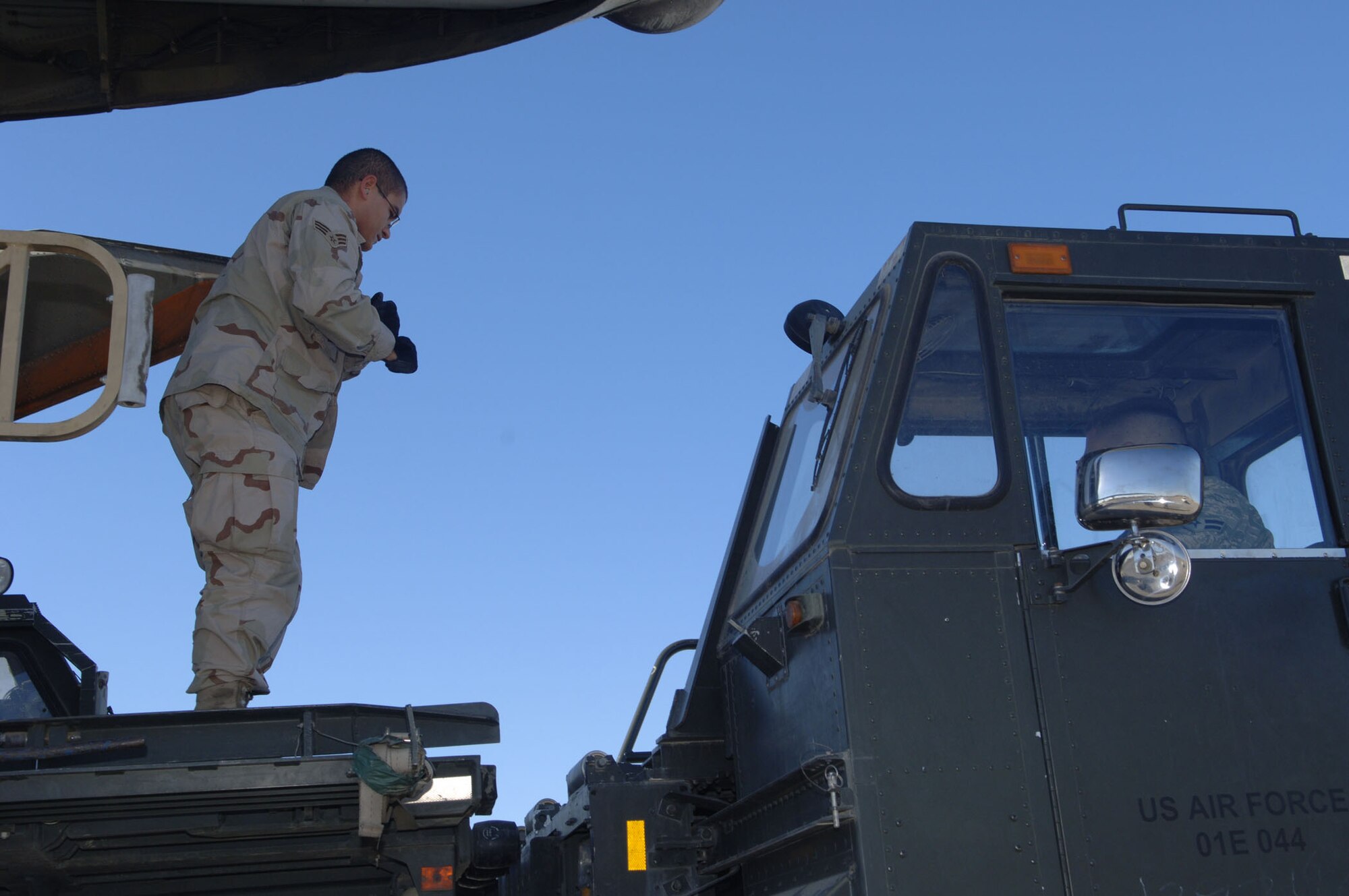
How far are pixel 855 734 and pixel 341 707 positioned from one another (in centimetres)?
122

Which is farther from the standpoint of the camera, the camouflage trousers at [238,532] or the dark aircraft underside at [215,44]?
the dark aircraft underside at [215,44]

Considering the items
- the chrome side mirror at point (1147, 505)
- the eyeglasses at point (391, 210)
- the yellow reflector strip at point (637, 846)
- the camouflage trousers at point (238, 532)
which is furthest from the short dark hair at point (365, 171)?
the chrome side mirror at point (1147, 505)

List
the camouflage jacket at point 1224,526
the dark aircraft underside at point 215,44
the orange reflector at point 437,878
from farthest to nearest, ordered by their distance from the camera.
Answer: the dark aircraft underside at point 215,44, the camouflage jacket at point 1224,526, the orange reflector at point 437,878

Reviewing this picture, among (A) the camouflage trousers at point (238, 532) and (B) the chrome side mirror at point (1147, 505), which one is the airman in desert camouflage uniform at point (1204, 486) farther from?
(A) the camouflage trousers at point (238, 532)

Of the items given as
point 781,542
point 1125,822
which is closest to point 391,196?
point 781,542

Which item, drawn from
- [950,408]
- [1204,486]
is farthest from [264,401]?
[1204,486]

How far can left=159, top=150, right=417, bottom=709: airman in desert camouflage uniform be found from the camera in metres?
3.81

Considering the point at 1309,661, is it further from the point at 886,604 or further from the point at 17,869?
the point at 17,869

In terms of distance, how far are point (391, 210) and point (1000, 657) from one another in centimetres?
261

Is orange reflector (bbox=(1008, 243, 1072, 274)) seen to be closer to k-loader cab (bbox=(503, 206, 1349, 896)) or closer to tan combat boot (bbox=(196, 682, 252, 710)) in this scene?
k-loader cab (bbox=(503, 206, 1349, 896))

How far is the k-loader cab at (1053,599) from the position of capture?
3127mm

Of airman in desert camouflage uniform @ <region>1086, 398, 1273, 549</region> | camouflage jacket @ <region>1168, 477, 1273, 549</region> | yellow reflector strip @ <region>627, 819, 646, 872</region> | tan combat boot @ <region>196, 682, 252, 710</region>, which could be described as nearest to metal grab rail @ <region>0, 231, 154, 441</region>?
tan combat boot @ <region>196, 682, 252, 710</region>

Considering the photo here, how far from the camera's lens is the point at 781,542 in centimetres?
414

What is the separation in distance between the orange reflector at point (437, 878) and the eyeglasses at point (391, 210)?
Answer: 228 centimetres
